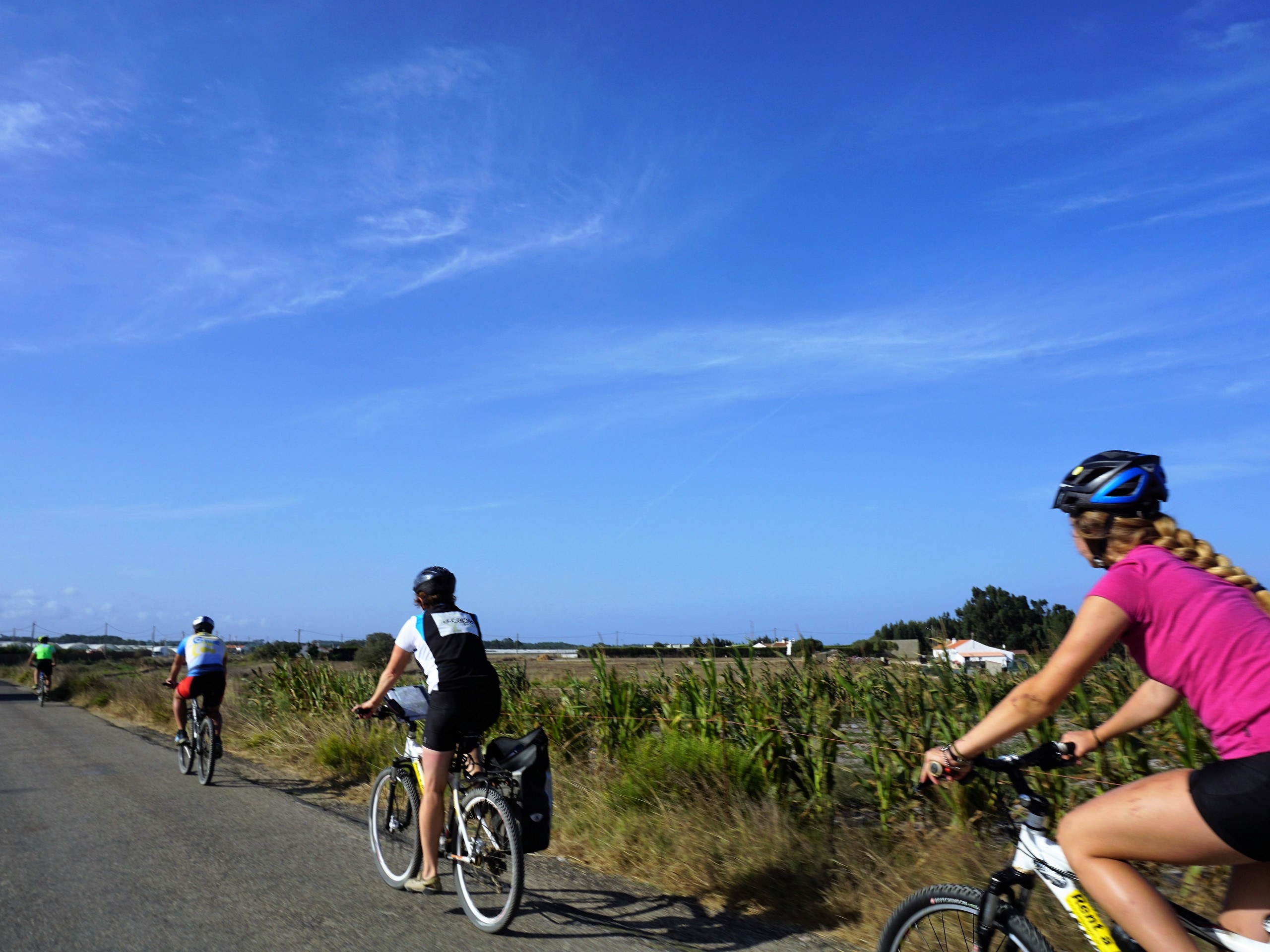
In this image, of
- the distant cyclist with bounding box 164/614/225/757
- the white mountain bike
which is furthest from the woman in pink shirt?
the distant cyclist with bounding box 164/614/225/757

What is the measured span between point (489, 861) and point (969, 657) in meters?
4.06

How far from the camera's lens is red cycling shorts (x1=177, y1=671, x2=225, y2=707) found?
11.9 metres

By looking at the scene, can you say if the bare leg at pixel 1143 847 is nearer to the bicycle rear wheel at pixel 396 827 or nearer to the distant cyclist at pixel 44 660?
the bicycle rear wheel at pixel 396 827

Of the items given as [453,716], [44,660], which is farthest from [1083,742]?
[44,660]

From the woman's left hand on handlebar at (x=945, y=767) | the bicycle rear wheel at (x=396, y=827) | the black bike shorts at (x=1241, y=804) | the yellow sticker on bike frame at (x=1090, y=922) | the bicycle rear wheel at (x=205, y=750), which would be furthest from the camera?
the bicycle rear wheel at (x=205, y=750)

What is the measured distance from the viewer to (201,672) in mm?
12062

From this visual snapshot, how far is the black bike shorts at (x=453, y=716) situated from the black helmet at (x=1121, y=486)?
3.70 m

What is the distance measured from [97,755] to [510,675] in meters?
6.75

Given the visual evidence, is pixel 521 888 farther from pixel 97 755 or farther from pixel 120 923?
pixel 97 755

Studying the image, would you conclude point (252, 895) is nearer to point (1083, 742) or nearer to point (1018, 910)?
point (1018, 910)

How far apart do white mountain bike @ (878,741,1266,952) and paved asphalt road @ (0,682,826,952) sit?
2.04m

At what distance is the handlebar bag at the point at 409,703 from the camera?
6.27 metres

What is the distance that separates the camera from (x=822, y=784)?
24.3 feet

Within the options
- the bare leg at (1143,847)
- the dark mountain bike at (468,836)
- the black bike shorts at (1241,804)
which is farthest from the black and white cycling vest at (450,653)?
the black bike shorts at (1241,804)
